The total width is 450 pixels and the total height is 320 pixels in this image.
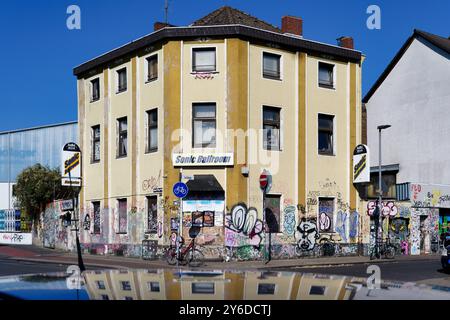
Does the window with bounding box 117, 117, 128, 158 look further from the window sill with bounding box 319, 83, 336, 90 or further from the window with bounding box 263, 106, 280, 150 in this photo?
the window sill with bounding box 319, 83, 336, 90

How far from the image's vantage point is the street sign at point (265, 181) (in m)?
26.7

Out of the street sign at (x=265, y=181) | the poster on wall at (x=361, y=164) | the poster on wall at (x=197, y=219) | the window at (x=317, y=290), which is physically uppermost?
the poster on wall at (x=361, y=164)

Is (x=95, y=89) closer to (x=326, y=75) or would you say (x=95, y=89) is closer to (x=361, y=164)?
(x=326, y=75)

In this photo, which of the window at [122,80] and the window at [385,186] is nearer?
the window at [122,80]

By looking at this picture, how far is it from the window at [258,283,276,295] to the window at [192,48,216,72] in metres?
24.0

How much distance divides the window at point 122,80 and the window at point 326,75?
31.6 ft

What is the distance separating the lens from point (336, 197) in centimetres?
3006

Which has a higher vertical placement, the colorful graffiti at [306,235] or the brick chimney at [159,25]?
the brick chimney at [159,25]

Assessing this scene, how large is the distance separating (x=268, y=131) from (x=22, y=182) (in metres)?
20.3

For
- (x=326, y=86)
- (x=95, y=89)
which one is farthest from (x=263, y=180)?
(x=95, y=89)

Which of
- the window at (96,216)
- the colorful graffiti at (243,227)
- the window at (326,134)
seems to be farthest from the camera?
the window at (96,216)

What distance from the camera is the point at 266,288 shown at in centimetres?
389

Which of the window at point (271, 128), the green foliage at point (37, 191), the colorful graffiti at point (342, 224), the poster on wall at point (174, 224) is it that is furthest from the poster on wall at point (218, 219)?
the green foliage at point (37, 191)

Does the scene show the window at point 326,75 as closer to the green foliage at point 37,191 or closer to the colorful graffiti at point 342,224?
the colorful graffiti at point 342,224
